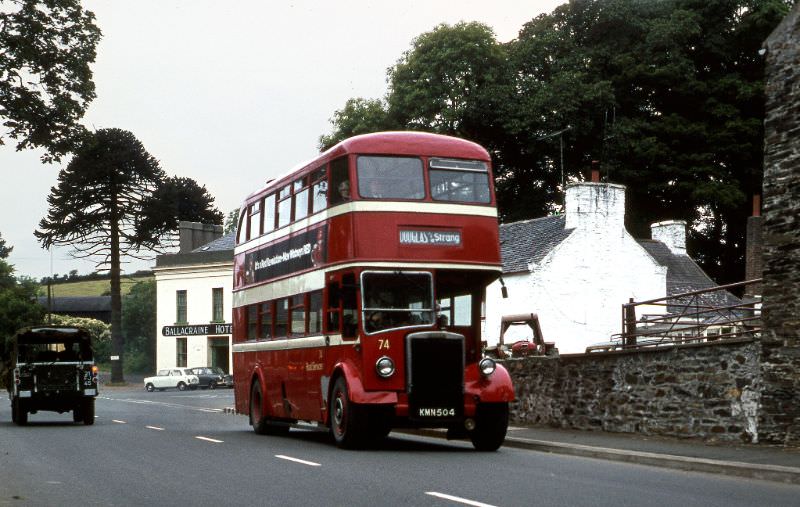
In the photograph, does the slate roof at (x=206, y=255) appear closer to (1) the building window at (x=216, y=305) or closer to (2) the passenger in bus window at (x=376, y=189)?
(1) the building window at (x=216, y=305)

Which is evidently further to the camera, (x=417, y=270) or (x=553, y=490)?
(x=417, y=270)

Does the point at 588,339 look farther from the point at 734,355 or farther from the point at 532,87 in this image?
the point at 734,355

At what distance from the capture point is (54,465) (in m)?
16.7

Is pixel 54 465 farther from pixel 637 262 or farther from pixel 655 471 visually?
pixel 637 262

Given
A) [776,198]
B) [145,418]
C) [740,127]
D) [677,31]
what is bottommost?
[145,418]

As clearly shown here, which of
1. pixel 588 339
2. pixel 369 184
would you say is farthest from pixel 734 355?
pixel 588 339

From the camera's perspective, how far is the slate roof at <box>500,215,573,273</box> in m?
44.7

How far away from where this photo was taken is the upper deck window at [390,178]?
63.4 ft

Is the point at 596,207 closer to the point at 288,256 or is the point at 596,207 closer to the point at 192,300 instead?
the point at 288,256

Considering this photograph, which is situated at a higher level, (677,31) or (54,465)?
(677,31)

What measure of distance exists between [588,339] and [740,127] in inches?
535

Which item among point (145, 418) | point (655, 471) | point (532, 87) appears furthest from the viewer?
point (532, 87)

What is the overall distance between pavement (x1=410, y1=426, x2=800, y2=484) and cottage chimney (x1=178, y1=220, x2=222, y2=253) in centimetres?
6108

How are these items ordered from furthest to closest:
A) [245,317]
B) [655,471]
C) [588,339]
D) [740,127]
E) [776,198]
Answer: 1. [740,127]
2. [588,339]
3. [245,317]
4. [776,198]
5. [655,471]
